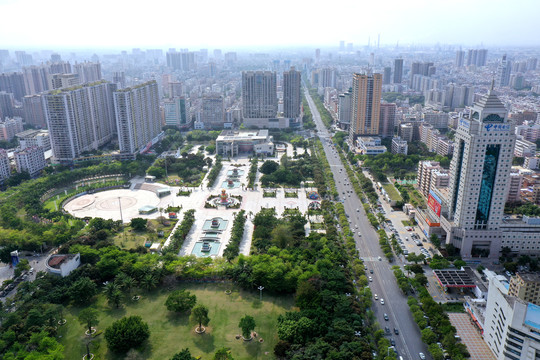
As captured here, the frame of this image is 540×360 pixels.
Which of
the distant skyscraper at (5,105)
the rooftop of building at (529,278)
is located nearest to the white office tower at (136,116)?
the distant skyscraper at (5,105)

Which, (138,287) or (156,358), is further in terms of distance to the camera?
(138,287)

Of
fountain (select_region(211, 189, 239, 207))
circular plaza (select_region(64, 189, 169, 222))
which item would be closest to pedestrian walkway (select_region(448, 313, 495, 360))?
fountain (select_region(211, 189, 239, 207))

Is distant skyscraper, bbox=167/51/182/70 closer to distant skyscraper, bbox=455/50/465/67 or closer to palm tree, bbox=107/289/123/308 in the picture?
distant skyscraper, bbox=455/50/465/67

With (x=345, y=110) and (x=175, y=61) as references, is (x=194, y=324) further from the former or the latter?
(x=175, y=61)

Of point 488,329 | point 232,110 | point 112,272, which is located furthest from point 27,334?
point 232,110

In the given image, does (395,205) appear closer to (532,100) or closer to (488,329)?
(488,329)

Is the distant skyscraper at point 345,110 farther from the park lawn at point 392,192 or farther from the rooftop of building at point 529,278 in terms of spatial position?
the rooftop of building at point 529,278
